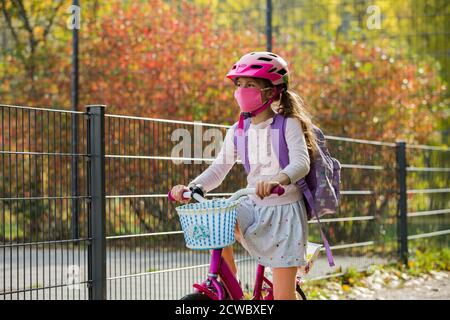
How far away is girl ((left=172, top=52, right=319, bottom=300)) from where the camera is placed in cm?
595

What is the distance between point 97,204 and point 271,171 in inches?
80.0

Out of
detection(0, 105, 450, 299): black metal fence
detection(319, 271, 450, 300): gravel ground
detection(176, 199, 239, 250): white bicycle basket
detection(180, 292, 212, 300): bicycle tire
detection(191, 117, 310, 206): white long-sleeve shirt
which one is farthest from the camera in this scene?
detection(319, 271, 450, 300): gravel ground

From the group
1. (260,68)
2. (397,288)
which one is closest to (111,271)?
(260,68)

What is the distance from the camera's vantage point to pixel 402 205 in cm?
1341

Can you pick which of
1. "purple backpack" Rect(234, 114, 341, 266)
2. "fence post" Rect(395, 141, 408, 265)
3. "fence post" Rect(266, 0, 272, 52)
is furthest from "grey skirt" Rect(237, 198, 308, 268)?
"fence post" Rect(395, 141, 408, 265)

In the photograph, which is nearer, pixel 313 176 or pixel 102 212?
pixel 313 176

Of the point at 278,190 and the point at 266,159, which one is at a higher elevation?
the point at 266,159

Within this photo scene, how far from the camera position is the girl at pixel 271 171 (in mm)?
5949

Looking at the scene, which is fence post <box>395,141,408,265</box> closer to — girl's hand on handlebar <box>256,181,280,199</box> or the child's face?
the child's face

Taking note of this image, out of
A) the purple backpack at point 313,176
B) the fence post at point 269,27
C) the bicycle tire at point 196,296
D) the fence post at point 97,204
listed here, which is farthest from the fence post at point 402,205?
the bicycle tire at point 196,296

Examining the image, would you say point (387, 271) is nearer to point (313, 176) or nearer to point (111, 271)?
point (111, 271)

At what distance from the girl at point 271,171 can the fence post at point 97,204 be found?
174 cm

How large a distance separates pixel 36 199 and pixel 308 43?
40.6 ft

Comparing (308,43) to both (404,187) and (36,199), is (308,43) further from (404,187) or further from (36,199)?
(36,199)
